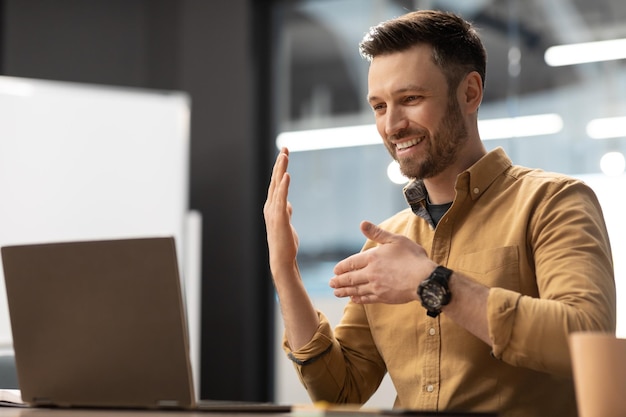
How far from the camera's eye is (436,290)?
1594mm

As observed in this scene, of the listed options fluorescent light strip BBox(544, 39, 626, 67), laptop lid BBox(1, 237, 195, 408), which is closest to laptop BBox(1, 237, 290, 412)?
laptop lid BBox(1, 237, 195, 408)

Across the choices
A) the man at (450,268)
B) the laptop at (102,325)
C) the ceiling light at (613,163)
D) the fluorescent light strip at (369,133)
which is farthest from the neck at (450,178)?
the fluorescent light strip at (369,133)

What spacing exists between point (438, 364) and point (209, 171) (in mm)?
3183

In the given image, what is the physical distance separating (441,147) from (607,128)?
7.50ft

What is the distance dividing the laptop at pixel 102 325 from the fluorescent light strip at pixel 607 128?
9.79 ft

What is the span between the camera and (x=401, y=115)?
1993 millimetres

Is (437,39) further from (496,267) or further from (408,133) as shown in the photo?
(496,267)

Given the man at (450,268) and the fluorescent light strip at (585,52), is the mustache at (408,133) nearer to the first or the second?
the man at (450,268)

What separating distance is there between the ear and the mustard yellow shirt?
0.49ft

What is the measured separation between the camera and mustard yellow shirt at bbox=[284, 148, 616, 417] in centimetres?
157

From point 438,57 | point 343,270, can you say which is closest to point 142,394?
point 343,270

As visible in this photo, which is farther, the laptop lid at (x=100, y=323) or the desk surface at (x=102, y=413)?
the laptop lid at (x=100, y=323)

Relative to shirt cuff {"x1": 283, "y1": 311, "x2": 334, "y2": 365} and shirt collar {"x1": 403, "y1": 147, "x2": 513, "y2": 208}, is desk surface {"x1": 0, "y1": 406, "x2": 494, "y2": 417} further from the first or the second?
shirt collar {"x1": 403, "y1": 147, "x2": 513, "y2": 208}

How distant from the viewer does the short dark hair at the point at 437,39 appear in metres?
2.01
